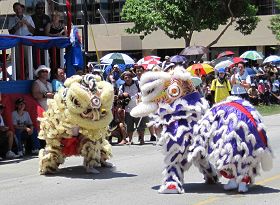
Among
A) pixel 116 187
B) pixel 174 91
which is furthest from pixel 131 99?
pixel 174 91

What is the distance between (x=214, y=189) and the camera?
8852mm

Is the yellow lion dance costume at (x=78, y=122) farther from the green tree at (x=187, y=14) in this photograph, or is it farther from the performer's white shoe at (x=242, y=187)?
the green tree at (x=187, y=14)

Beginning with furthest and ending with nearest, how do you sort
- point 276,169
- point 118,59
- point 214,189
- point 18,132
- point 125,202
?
point 118,59 → point 18,132 → point 276,169 → point 214,189 → point 125,202

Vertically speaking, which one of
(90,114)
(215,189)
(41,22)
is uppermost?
(41,22)

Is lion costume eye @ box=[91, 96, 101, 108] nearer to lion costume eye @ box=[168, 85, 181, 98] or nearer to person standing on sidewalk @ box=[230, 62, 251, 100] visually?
lion costume eye @ box=[168, 85, 181, 98]

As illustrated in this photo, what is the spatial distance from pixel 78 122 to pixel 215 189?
263cm

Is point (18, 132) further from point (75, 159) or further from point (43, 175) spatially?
point (43, 175)

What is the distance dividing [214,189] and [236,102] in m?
1.33

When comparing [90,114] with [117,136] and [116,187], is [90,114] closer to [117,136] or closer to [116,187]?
[116,187]

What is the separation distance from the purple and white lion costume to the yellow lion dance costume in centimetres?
141

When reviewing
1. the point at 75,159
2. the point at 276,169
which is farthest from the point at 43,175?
the point at 276,169

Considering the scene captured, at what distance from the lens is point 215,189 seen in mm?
8852

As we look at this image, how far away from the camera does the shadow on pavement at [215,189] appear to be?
336 inches

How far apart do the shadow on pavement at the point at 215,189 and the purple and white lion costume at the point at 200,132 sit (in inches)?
7.3
